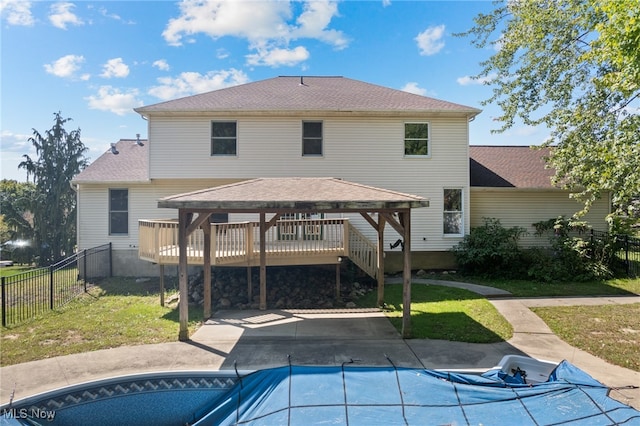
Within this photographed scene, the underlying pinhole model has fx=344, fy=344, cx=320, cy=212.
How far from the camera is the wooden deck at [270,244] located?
9633 mm

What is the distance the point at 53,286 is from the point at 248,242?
24.7ft

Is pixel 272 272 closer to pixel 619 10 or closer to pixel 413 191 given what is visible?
pixel 413 191

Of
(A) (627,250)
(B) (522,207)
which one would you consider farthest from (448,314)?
(A) (627,250)

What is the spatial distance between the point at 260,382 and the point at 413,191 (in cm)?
1057

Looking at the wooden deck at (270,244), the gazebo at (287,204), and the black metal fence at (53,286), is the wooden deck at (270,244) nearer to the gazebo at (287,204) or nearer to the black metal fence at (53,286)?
the gazebo at (287,204)

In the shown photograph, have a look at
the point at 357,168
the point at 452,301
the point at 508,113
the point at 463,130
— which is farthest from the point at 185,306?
the point at 508,113

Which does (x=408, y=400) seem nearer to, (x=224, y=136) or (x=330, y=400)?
(x=330, y=400)

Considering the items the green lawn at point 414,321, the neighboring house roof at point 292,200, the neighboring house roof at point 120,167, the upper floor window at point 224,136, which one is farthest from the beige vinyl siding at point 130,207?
the neighboring house roof at point 292,200

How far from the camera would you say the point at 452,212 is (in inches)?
555

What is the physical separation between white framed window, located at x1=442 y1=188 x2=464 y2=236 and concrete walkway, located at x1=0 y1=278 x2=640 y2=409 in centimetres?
565

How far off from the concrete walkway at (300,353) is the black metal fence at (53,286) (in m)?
4.25

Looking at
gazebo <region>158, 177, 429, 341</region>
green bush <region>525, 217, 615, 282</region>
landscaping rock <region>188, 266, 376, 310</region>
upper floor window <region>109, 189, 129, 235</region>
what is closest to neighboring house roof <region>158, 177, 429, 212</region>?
gazebo <region>158, 177, 429, 341</region>

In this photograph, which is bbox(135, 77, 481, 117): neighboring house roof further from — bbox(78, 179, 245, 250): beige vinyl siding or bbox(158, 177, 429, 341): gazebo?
bbox(158, 177, 429, 341): gazebo

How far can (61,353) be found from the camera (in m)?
6.77
